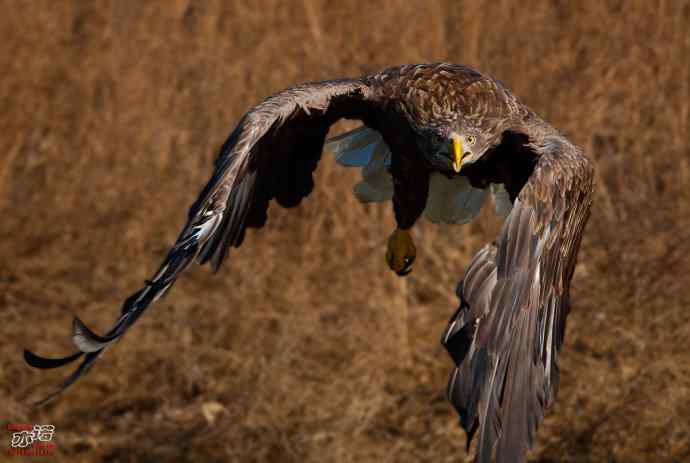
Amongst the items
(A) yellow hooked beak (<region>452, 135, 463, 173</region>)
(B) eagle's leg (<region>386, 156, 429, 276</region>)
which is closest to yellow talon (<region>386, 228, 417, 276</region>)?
(B) eagle's leg (<region>386, 156, 429, 276</region>)

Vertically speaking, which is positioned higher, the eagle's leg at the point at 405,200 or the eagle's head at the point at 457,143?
the eagle's head at the point at 457,143

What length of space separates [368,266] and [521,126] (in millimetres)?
2045

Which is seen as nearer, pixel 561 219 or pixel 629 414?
pixel 561 219

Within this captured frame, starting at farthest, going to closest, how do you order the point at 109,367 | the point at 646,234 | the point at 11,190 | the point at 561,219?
the point at 11,190, the point at 109,367, the point at 646,234, the point at 561,219

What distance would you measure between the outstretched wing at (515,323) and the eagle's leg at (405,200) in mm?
891

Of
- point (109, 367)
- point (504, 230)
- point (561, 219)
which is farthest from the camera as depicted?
point (109, 367)

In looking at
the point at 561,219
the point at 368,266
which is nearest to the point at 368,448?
the point at 368,266

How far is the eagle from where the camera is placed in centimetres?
375

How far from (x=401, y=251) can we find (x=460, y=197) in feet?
1.18

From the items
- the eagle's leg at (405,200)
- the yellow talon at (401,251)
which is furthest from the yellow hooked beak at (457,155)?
the yellow talon at (401,251)

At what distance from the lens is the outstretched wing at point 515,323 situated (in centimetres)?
371

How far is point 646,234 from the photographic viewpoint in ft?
19.9

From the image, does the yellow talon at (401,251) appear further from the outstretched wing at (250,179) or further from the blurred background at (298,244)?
the blurred background at (298,244)

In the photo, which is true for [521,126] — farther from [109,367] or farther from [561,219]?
[109,367]
